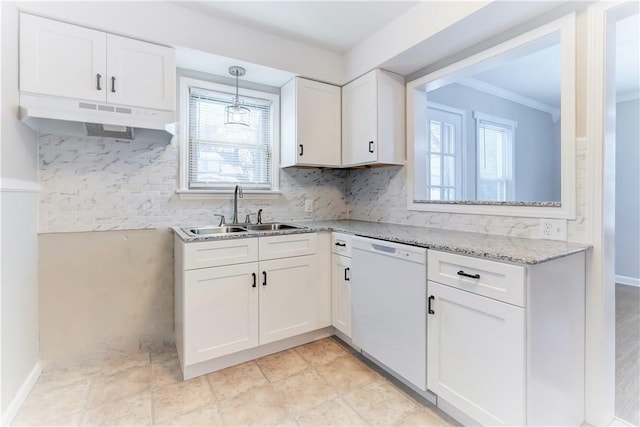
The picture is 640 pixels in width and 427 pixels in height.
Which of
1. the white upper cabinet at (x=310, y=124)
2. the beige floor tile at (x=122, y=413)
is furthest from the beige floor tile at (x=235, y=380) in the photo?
the white upper cabinet at (x=310, y=124)

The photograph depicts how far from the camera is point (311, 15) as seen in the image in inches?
86.0

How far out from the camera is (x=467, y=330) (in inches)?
59.0

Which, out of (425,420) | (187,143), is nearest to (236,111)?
(187,143)

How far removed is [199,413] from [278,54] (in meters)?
2.54

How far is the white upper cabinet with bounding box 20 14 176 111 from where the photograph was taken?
1.73 meters

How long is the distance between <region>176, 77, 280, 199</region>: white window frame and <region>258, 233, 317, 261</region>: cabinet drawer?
2.27ft

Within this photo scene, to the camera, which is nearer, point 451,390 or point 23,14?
point 451,390

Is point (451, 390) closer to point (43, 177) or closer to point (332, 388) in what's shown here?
point (332, 388)

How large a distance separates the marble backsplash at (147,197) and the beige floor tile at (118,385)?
1007 millimetres

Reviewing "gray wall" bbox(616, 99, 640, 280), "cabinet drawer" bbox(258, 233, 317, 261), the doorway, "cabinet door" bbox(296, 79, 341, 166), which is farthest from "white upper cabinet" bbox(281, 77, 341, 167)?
"gray wall" bbox(616, 99, 640, 280)

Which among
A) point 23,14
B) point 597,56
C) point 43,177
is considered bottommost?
point 43,177

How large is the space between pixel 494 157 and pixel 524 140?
76cm

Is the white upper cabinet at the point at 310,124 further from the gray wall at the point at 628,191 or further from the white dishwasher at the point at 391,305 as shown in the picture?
the gray wall at the point at 628,191

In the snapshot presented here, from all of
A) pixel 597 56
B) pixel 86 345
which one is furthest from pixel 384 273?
pixel 86 345
